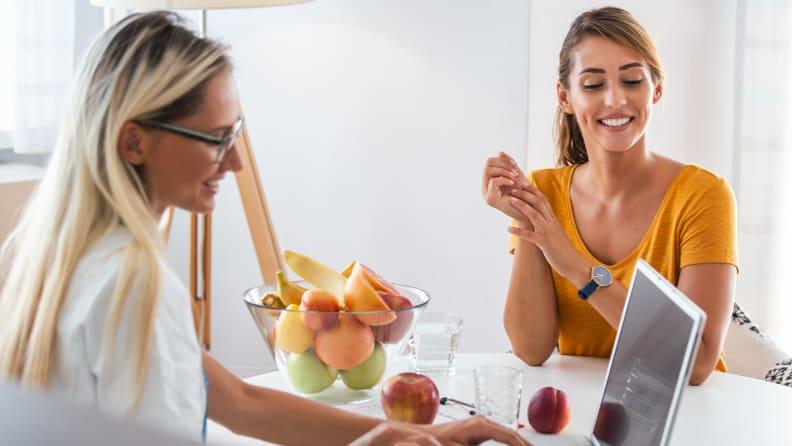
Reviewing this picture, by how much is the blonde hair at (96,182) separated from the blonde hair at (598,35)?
3.57ft

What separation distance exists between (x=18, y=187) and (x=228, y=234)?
1214 millimetres

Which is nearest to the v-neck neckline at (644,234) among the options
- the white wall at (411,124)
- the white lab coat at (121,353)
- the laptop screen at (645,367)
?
the laptop screen at (645,367)

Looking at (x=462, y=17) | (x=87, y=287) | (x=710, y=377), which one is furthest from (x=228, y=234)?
(x=87, y=287)

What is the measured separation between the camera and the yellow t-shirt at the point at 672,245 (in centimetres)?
171

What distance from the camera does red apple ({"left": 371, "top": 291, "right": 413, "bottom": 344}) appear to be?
1.33m

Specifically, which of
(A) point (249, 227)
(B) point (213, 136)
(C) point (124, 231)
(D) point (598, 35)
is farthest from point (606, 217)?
(A) point (249, 227)

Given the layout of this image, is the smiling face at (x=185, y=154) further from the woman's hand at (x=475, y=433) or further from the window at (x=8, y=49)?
the window at (x=8, y=49)

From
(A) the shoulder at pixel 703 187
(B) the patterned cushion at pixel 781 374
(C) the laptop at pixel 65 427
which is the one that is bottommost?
(B) the patterned cushion at pixel 781 374

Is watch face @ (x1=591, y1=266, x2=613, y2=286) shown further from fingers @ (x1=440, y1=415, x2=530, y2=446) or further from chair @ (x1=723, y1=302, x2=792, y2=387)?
fingers @ (x1=440, y1=415, x2=530, y2=446)

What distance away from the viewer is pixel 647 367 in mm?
1119

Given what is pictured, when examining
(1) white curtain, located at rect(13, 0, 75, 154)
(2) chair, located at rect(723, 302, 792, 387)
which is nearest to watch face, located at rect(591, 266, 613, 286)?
(2) chair, located at rect(723, 302, 792, 387)

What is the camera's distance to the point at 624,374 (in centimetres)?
121

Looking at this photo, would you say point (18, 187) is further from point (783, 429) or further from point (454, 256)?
point (783, 429)

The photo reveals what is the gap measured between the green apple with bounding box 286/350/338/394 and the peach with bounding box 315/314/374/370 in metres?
0.02
